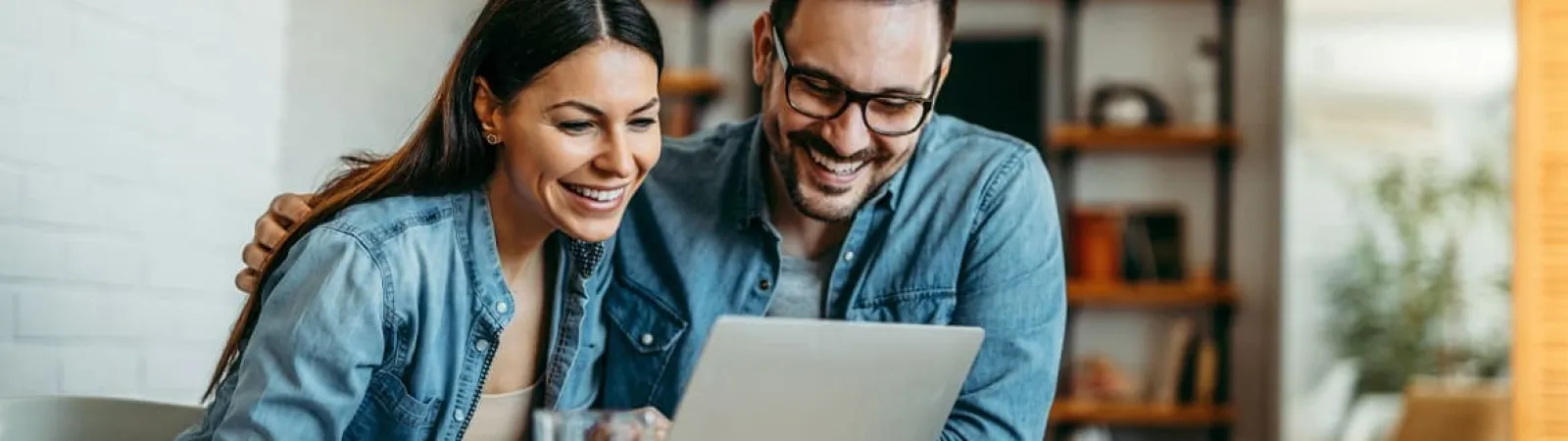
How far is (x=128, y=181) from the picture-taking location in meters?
2.38

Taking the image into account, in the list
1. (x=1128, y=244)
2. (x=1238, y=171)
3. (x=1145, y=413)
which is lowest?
(x=1145, y=413)

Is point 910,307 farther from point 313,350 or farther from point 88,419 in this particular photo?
point 88,419

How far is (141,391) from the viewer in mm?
2531

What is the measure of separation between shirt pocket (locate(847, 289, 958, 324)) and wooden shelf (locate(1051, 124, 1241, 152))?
3.86 meters

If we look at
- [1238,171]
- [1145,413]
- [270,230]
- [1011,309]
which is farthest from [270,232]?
[1238,171]

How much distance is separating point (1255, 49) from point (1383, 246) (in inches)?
32.1

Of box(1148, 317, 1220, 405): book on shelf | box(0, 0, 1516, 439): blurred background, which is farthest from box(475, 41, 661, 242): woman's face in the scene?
box(1148, 317, 1220, 405): book on shelf

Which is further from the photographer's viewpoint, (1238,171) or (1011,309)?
(1238,171)

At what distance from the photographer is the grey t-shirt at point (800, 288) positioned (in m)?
2.13

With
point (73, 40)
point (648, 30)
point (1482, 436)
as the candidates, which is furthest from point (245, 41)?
point (1482, 436)

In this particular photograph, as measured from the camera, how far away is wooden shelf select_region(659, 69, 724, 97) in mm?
6008

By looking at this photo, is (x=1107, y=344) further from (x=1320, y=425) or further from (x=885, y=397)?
(x=885, y=397)

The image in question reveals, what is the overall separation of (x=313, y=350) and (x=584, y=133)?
13.4 inches

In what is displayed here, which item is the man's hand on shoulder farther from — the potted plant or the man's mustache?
the potted plant
